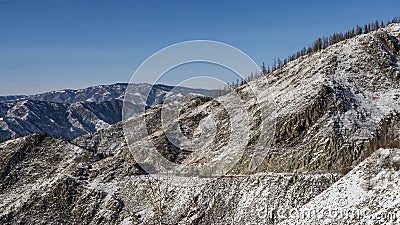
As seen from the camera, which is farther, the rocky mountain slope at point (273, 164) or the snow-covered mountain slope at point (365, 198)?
the rocky mountain slope at point (273, 164)

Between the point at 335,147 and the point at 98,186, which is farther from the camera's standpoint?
the point at 98,186

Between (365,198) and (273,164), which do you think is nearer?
(365,198)

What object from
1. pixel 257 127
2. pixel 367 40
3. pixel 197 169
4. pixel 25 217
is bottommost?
pixel 25 217

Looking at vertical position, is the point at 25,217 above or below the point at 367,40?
below

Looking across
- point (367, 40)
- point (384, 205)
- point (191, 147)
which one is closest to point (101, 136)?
point (191, 147)

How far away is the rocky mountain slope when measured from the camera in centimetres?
4345

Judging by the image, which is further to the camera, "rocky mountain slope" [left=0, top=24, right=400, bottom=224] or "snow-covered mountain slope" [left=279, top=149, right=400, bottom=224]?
"rocky mountain slope" [left=0, top=24, right=400, bottom=224]

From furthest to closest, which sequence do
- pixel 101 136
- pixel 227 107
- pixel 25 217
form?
pixel 101 136
pixel 227 107
pixel 25 217

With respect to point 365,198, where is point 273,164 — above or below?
below

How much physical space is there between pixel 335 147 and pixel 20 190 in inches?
2229

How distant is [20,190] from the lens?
229 feet

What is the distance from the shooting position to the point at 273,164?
58.2m

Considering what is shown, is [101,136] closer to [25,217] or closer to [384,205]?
[25,217]

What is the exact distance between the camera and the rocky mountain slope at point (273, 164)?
143ft
